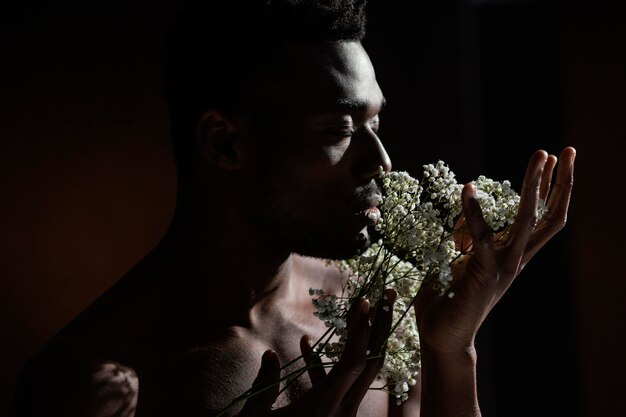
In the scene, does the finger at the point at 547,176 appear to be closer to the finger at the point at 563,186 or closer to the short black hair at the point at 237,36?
the finger at the point at 563,186

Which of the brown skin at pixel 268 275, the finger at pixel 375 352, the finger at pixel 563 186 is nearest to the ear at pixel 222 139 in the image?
the brown skin at pixel 268 275

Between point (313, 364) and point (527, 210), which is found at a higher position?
point (527, 210)

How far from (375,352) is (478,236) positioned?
0.66 ft

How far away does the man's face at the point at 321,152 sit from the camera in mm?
1273

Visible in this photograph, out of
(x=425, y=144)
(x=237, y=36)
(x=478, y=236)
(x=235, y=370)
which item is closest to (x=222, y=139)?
(x=237, y=36)

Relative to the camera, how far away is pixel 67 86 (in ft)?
6.40

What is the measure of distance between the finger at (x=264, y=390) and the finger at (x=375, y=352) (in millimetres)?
95

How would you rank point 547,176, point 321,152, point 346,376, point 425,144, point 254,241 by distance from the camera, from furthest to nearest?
point 425,144 < point 254,241 < point 321,152 < point 547,176 < point 346,376

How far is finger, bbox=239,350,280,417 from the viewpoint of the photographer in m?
1.07

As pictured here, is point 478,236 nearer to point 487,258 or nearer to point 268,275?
point 487,258

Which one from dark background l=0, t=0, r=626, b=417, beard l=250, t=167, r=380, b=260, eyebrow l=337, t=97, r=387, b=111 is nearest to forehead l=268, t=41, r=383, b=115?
eyebrow l=337, t=97, r=387, b=111

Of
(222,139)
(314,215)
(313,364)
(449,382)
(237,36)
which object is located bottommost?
(449,382)

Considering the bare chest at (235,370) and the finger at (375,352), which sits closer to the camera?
the finger at (375,352)

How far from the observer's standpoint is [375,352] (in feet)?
3.56
